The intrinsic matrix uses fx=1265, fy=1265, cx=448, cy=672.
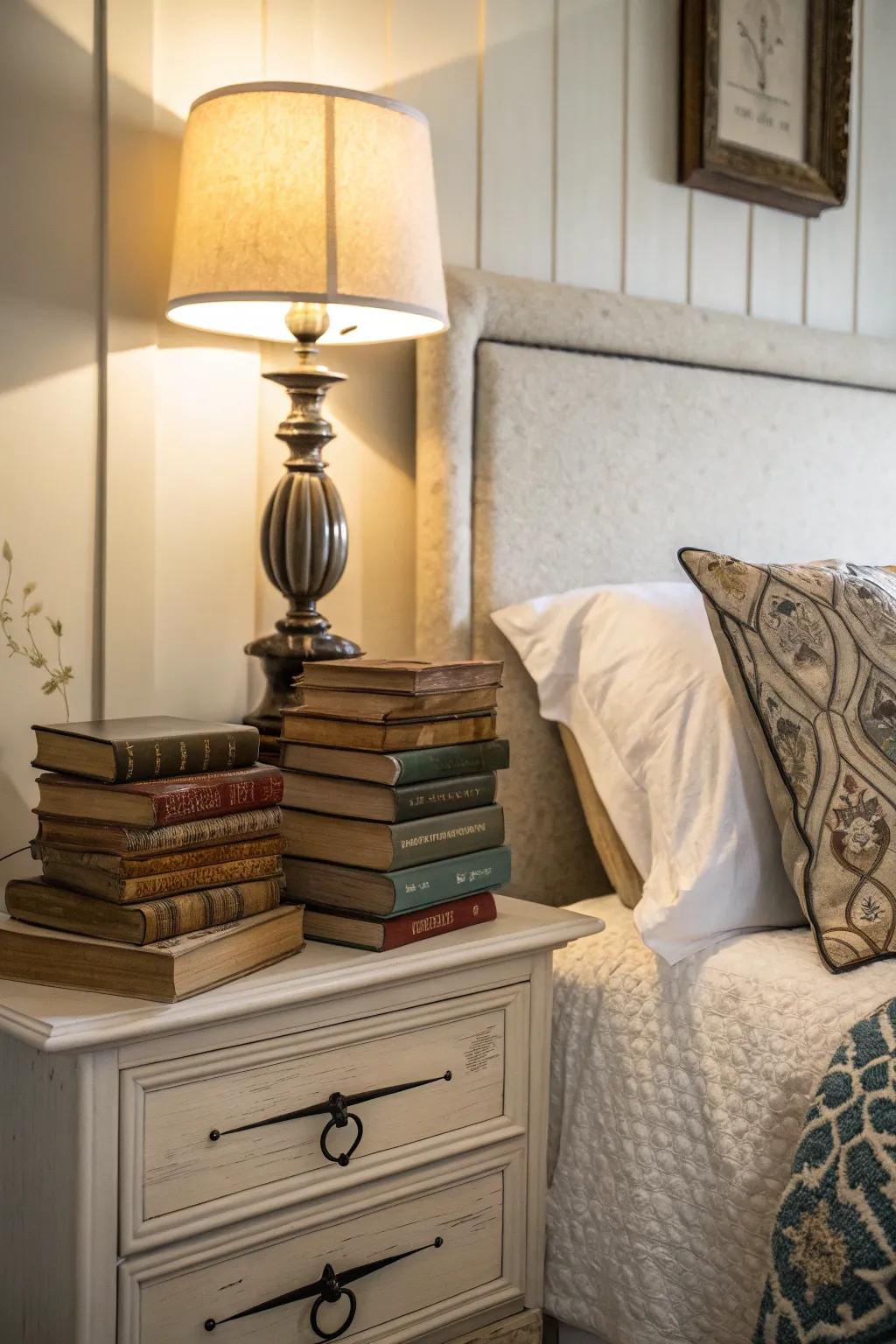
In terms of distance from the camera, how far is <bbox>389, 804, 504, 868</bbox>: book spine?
1.19 m

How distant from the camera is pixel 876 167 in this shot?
91.4 inches

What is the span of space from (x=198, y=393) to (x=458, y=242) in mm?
469

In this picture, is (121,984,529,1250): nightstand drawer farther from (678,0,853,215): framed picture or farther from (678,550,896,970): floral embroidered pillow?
(678,0,853,215): framed picture

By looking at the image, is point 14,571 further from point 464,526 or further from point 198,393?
point 464,526

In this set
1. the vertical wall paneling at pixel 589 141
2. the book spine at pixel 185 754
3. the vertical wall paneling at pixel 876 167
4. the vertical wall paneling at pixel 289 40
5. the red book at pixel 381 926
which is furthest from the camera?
the vertical wall paneling at pixel 876 167

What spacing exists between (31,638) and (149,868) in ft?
1.51

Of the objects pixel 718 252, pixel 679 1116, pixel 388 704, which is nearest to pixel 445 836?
pixel 388 704

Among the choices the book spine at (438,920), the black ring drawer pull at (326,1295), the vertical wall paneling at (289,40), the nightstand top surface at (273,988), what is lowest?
the black ring drawer pull at (326,1295)

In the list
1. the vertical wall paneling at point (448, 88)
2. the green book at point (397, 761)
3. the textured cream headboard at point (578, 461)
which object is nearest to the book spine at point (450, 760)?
the green book at point (397, 761)

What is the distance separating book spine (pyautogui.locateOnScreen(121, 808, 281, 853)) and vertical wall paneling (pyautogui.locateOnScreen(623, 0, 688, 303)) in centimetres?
118

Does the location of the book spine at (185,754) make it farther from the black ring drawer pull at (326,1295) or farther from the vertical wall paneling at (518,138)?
the vertical wall paneling at (518,138)

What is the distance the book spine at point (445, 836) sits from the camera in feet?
3.92

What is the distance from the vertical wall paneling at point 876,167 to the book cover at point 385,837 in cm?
150

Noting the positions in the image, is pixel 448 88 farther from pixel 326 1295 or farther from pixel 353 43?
pixel 326 1295
